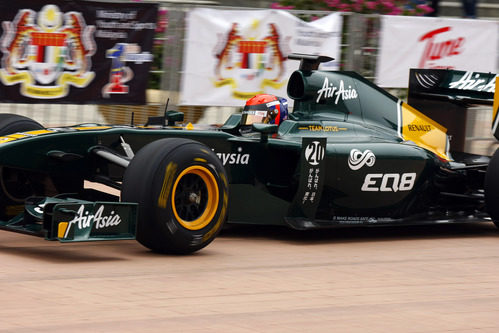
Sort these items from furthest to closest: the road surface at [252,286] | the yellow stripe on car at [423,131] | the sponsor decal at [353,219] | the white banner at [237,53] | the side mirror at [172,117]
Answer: the white banner at [237,53], the yellow stripe on car at [423,131], the sponsor decal at [353,219], the side mirror at [172,117], the road surface at [252,286]

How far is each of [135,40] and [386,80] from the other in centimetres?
363

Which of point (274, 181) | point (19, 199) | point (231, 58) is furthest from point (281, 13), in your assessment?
point (19, 199)

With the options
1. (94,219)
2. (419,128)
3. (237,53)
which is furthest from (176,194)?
(237,53)

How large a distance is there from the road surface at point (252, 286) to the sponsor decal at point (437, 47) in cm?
524

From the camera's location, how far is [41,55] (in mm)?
10414

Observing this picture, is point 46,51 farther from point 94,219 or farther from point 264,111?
point 94,219

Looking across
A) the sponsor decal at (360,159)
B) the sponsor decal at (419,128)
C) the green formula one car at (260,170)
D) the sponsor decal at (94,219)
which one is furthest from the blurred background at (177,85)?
the sponsor decal at (94,219)

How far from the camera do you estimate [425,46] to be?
42.8ft

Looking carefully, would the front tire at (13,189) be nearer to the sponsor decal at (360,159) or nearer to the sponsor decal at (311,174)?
the sponsor decal at (311,174)

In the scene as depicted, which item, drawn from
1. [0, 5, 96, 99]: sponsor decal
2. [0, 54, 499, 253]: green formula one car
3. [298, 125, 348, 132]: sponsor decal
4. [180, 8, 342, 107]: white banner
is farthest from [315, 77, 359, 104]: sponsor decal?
[0, 5, 96, 99]: sponsor decal

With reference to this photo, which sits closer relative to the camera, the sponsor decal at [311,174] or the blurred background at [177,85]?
the sponsor decal at [311,174]

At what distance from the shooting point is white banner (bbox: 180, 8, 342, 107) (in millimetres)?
11469

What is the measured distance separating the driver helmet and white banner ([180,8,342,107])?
3.23 metres

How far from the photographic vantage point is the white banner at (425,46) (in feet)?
42.3
